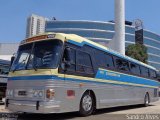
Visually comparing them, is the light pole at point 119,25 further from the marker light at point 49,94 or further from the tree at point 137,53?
the marker light at point 49,94

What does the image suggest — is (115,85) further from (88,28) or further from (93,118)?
(88,28)

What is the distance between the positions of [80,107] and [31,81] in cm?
219

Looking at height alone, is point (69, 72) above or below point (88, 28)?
below

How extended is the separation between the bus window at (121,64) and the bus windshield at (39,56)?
4.98 meters

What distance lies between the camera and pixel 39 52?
10.6 m

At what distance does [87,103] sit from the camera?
11.6 m

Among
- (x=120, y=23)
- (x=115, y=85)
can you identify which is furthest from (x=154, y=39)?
(x=115, y=85)

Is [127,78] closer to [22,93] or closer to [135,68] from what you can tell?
[135,68]

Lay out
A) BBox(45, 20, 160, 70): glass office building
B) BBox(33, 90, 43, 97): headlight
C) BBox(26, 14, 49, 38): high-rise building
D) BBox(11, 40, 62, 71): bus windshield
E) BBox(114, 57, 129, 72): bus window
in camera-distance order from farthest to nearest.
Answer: BBox(26, 14, 49, 38): high-rise building → BBox(45, 20, 160, 70): glass office building → BBox(114, 57, 129, 72): bus window → BBox(11, 40, 62, 71): bus windshield → BBox(33, 90, 43, 97): headlight

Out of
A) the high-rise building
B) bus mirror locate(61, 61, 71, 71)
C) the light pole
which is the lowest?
→ bus mirror locate(61, 61, 71, 71)

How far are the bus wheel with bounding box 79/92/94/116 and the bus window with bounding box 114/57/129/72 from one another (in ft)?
10.6

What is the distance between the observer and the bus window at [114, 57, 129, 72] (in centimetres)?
1477

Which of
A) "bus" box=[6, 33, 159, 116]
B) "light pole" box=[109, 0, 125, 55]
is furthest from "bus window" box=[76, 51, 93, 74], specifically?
"light pole" box=[109, 0, 125, 55]

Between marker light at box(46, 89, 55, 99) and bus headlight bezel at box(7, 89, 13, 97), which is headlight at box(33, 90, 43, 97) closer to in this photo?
marker light at box(46, 89, 55, 99)
